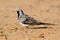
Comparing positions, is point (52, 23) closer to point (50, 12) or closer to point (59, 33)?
point (59, 33)

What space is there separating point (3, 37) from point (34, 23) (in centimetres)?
163

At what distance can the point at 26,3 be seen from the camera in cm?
A: 1786

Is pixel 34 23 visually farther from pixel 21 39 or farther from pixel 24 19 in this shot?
pixel 21 39

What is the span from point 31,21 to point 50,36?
1.56m

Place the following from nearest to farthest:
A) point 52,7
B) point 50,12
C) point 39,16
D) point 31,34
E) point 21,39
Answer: point 21,39 → point 31,34 → point 39,16 → point 50,12 → point 52,7

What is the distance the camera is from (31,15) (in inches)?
556

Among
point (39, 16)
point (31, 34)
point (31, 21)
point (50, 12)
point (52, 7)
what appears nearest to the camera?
point (31, 34)

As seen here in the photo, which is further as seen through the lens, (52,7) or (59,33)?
(52,7)

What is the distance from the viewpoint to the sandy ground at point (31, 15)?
997 centimetres

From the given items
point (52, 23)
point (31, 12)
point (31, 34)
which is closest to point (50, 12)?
point (31, 12)

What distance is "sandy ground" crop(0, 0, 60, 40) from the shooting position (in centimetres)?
997

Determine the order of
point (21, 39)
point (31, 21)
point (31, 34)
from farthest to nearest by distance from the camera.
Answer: point (31, 21)
point (31, 34)
point (21, 39)

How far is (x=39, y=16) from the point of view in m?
13.5

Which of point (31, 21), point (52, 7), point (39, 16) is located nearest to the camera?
point (31, 21)
